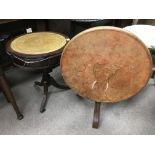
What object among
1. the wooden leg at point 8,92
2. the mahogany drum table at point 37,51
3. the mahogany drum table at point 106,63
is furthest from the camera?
the wooden leg at point 8,92

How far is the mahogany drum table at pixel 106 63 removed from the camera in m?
1.00

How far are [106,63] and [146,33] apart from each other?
60cm

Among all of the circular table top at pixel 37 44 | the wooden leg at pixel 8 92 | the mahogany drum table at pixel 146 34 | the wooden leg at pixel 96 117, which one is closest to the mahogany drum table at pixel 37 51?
the circular table top at pixel 37 44

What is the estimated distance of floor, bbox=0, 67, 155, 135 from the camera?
1498 mm

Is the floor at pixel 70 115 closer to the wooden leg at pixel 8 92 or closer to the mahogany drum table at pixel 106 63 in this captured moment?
the wooden leg at pixel 8 92

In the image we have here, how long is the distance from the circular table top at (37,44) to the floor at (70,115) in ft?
2.04

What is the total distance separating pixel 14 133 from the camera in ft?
4.80

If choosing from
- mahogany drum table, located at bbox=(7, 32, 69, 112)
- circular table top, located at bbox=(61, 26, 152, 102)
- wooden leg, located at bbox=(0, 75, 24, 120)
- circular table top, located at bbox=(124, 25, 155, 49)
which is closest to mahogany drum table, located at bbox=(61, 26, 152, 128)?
circular table top, located at bbox=(61, 26, 152, 102)

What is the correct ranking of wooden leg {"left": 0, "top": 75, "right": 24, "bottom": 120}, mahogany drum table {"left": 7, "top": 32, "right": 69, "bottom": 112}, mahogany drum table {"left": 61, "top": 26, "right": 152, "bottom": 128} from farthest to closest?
wooden leg {"left": 0, "top": 75, "right": 24, "bottom": 120}, mahogany drum table {"left": 7, "top": 32, "right": 69, "bottom": 112}, mahogany drum table {"left": 61, "top": 26, "right": 152, "bottom": 128}

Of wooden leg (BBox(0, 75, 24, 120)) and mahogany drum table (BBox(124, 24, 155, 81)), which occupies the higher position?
mahogany drum table (BBox(124, 24, 155, 81))

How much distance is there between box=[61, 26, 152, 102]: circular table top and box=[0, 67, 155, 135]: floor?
0.38m

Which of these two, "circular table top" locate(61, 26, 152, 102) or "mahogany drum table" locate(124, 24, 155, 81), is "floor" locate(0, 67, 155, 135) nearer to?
"circular table top" locate(61, 26, 152, 102)

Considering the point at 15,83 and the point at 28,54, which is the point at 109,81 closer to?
the point at 28,54
